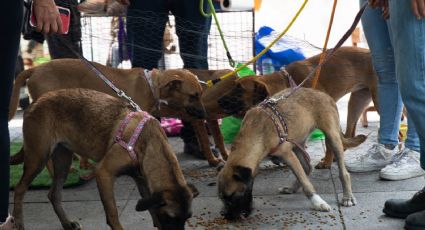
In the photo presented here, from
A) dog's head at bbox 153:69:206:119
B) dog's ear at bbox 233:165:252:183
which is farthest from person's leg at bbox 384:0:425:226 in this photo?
dog's head at bbox 153:69:206:119

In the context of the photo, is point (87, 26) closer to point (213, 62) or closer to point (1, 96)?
point (213, 62)

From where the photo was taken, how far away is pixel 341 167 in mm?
4867

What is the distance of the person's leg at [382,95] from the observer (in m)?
5.27

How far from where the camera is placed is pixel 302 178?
15.3ft

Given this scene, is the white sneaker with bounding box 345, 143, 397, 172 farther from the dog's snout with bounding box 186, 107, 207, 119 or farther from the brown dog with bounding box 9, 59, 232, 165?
the dog's snout with bounding box 186, 107, 207, 119

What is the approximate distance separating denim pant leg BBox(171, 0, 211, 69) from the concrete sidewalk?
1416 millimetres

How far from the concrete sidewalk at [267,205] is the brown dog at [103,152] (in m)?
0.43

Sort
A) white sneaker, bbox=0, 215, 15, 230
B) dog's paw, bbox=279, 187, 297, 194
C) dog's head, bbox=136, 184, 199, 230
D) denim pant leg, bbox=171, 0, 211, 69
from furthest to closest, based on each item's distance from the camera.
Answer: denim pant leg, bbox=171, 0, 211, 69, dog's paw, bbox=279, 187, 297, 194, dog's head, bbox=136, 184, 199, 230, white sneaker, bbox=0, 215, 15, 230

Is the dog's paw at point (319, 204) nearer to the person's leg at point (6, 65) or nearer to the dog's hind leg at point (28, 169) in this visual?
the dog's hind leg at point (28, 169)

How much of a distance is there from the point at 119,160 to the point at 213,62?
13.7 ft

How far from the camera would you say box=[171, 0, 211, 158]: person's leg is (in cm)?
629

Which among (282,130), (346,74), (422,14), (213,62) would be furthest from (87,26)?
(422,14)

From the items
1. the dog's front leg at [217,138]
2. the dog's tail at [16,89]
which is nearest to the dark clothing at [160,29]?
the dog's front leg at [217,138]

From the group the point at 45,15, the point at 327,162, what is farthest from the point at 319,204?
the point at 45,15
